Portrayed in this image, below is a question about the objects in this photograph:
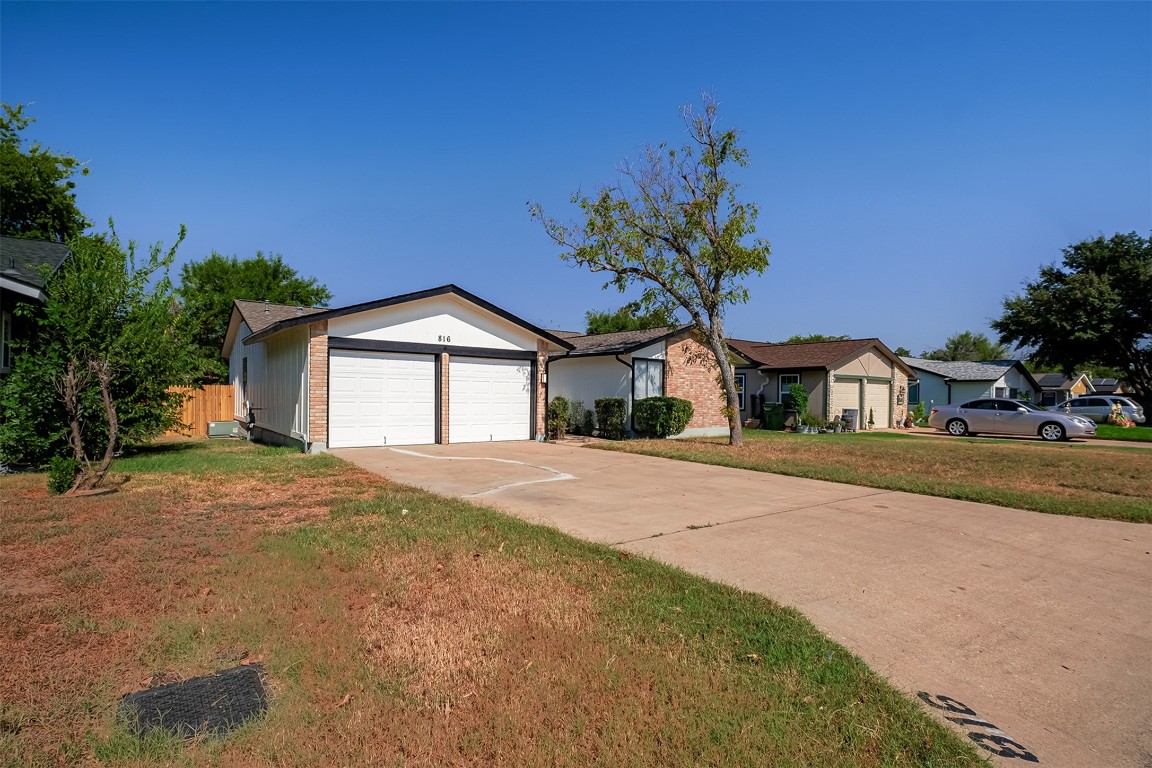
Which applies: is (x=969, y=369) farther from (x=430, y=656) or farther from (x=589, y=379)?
(x=430, y=656)

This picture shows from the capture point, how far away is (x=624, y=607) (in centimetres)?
437

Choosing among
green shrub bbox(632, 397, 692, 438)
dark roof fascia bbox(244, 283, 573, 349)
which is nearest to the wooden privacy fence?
dark roof fascia bbox(244, 283, 573, 349)

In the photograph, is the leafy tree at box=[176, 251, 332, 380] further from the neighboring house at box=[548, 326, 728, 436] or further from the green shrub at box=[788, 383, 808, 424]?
the green shrub at box=[788, 383, 808, 424]

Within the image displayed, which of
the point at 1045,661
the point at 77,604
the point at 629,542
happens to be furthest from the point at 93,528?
the point at 1045,661

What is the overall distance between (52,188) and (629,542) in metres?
33.4

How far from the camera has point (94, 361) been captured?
351 inches

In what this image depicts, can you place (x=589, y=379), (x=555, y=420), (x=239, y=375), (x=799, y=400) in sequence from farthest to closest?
(x=799, y=400) < (x=239, y=375) < (x=589, y=379) < (x=555, y=420)

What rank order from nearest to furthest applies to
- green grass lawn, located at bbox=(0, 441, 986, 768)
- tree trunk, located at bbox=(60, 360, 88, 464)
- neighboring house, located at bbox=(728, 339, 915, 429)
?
green grass lawn, located at bbox=(0, 441, 986, 768) → tree trunk, located at bbox=(60, 360, 88, 464) → neighboring house, located at bbox=(728, 339, 915, 429)

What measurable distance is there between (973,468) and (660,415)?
879cm

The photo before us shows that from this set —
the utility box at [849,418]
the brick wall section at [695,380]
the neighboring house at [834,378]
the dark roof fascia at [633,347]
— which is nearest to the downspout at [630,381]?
the dark roof fascia at [633,347]

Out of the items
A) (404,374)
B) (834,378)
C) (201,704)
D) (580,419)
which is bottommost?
(201,704)

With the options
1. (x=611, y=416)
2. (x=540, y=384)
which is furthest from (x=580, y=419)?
(x=540, y=384)

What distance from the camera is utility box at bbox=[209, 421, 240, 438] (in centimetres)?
2033

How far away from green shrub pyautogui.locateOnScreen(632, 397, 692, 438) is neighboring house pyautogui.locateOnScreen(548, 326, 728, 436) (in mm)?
448
